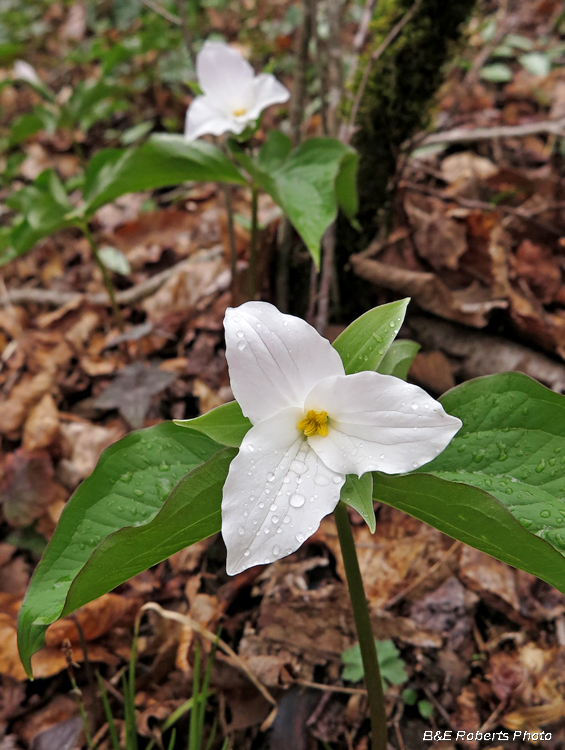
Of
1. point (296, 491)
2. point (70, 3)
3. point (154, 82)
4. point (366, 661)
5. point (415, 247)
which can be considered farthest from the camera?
point (70, 3)

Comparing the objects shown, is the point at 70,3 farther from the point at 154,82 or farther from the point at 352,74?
the point at 352,74

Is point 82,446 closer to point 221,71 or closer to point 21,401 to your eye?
point 21,401

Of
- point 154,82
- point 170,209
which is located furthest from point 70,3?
point 170,209

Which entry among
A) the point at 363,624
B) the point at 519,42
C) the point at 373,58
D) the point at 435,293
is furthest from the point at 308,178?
the point at 519,42

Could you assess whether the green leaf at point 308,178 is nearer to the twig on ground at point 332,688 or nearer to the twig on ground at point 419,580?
the twig on ground at point 419,580

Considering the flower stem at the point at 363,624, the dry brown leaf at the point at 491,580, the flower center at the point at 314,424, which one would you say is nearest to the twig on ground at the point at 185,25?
the flower center at the point at 314,424

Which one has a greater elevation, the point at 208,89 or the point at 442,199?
the point at 208,89
